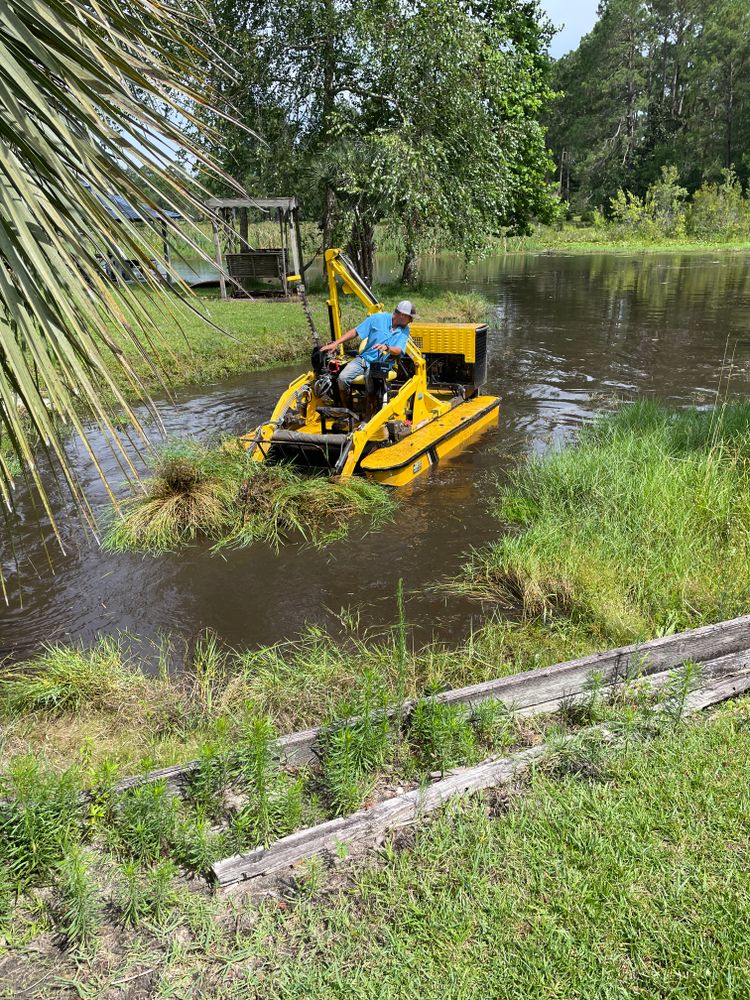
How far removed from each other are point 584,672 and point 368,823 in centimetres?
127

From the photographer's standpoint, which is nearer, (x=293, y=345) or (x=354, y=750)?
(x=354, y=750)

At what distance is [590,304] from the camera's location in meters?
20.6

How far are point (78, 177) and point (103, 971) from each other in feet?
7.34

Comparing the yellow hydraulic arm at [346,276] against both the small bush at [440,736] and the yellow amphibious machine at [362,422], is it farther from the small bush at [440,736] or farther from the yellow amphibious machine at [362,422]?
the small bush at [440,736]

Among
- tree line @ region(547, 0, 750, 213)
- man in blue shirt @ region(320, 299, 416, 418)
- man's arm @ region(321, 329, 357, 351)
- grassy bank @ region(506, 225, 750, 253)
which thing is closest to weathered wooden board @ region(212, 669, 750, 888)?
man in blue shirt @ region(320, 299, 416, 418)

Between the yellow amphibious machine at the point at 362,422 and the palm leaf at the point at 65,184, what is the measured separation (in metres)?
4.78

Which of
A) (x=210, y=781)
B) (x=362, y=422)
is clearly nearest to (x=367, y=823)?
(x=210, y=781)

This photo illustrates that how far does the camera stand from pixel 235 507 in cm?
638

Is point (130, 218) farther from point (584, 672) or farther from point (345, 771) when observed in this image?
point (584, 672)

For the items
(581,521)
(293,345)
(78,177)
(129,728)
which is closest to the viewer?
(78,177)

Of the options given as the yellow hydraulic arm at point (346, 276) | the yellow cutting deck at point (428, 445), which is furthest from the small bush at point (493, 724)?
the yellow hydraulic arm at point (346, 276)

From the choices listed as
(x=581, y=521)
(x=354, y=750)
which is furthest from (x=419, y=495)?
(x=354, y=750)

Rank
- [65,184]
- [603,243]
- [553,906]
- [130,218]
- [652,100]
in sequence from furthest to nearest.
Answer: [652,100], [603,243], [553,906], [130,218], [65,184]

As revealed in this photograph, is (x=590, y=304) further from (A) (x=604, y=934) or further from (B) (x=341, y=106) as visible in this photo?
(A) (x=604, y=934)
